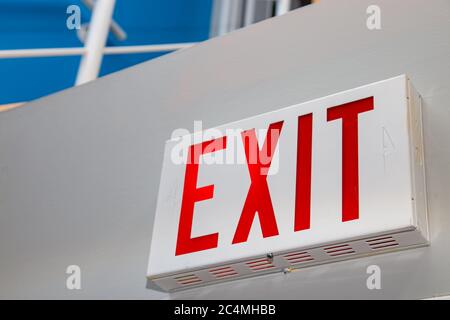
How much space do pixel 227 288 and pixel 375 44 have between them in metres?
0.43

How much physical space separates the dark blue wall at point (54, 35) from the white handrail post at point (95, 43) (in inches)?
12.5

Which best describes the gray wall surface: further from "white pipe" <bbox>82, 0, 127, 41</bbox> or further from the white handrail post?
"white pipe" <bbox>82, 0, 127, 41</bbox>

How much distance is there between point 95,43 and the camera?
6.20 ft

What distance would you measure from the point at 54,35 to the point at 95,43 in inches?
17.1

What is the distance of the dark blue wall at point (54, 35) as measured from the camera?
2.16m

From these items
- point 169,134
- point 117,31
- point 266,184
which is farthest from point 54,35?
point 266,184

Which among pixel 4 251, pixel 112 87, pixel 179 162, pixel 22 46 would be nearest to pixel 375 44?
pixel 179 162

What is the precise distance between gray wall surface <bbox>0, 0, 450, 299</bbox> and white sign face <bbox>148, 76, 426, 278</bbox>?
2.7 inches

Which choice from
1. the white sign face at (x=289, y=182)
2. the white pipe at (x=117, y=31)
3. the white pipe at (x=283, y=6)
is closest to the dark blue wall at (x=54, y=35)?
the white pipe at (x=117, y=31)

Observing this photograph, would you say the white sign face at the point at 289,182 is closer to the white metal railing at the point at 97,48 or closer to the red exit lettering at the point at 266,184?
the red exit lettering at the point at 266,184

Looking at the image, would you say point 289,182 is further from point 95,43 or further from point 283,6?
point 283,6

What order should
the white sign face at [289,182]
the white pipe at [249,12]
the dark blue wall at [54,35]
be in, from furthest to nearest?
the white pipe at [249,12] → the dark blue wall at [54,35] → the white sign face at [289,182]

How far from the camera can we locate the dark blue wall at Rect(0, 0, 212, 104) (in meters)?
2.16

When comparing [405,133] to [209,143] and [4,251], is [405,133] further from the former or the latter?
[4,251]
